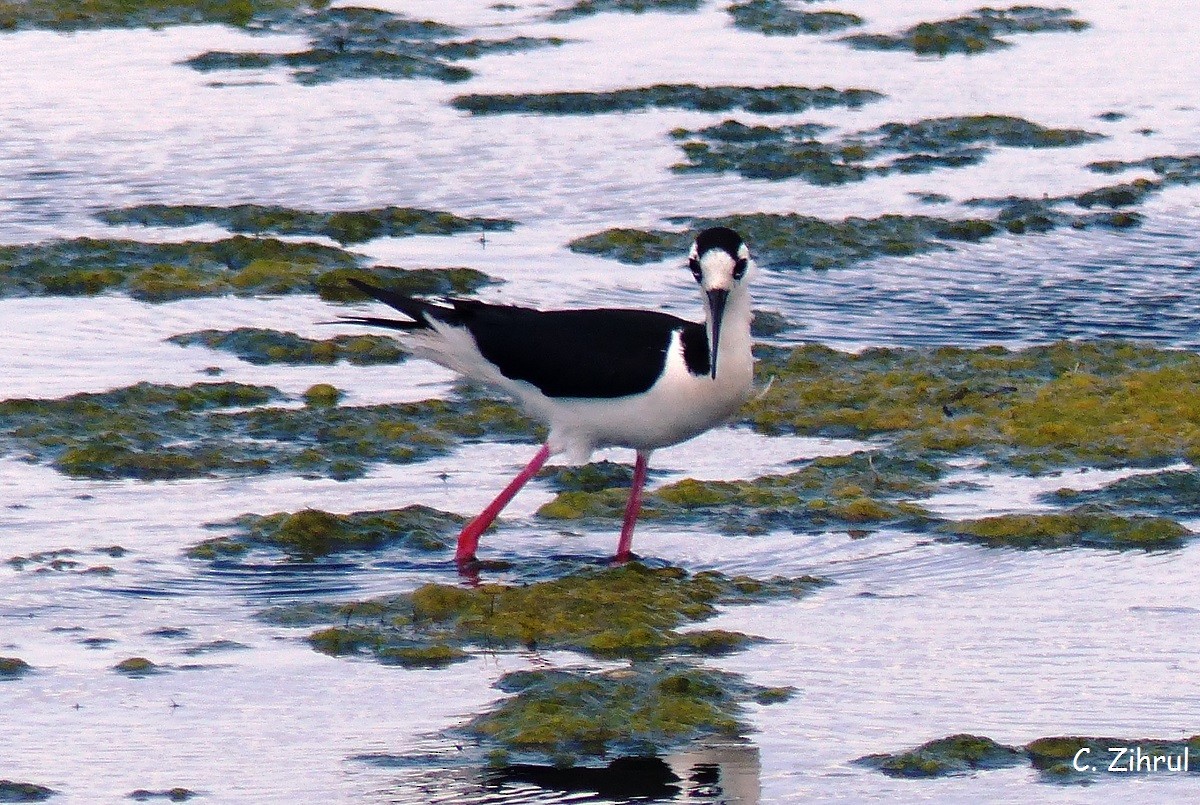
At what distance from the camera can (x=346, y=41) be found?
1819cm

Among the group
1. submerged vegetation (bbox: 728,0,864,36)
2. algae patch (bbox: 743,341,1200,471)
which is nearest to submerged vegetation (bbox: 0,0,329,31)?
submerged vegetation (bbox: 728,0,864,36)

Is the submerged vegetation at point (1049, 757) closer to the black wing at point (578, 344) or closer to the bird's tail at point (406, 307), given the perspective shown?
the black wing at point (578, 344)

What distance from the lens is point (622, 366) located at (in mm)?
8078

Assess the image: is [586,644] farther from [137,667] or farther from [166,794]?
[166,794]

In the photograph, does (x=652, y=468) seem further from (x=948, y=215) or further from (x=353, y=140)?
(x=353, y=140)

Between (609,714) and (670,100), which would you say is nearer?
(609,714)

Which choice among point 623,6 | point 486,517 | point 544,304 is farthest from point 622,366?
point 623,6

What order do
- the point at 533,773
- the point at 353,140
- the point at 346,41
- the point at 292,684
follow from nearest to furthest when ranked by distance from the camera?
1. the point at 533,773
2. the point at 292,684
3. the point at 353,140
4. the point at 346,41

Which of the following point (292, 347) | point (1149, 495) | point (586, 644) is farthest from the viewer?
point (292, 347)

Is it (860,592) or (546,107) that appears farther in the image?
(546,107)

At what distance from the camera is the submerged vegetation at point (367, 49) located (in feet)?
56.2

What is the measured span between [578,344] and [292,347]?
2.69 meters

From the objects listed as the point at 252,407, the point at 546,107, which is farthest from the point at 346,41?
the point at 252,407

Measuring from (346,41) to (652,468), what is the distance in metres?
9.76
